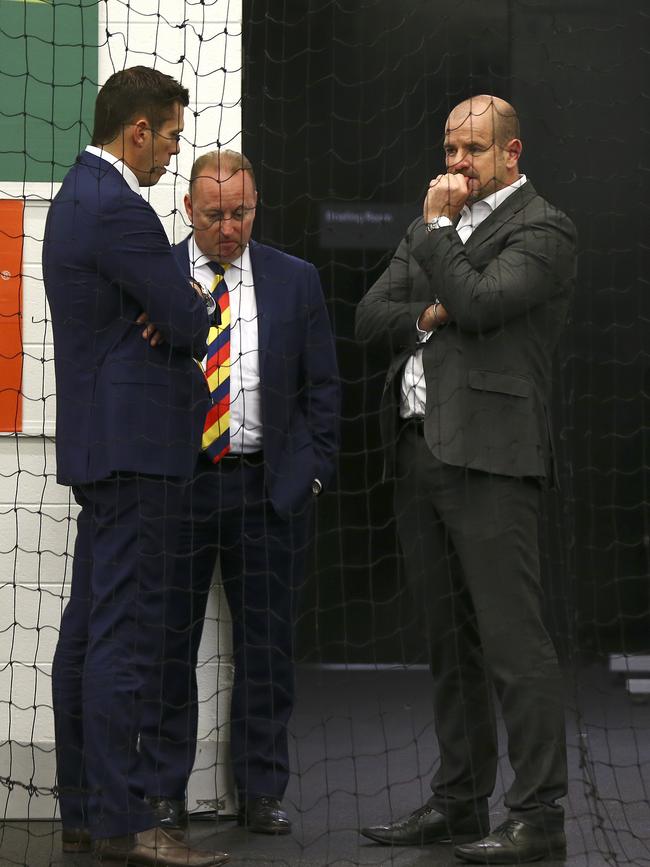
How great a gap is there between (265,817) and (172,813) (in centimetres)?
23

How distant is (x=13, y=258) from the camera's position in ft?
12.7

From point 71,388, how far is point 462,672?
43.8 inches

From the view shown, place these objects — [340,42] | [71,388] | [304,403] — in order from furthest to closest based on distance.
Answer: [340,42] < [304,403] < [71,388]

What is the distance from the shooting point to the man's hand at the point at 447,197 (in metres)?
3.36

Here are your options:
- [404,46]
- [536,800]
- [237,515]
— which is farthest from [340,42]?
[536,800]

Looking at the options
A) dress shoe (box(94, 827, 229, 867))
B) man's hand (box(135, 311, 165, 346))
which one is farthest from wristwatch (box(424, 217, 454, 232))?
dress shoe (box(94, 827, 229, 867))

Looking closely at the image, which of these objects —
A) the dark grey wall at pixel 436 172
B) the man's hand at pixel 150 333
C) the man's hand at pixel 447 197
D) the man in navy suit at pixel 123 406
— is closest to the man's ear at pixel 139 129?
the man in navy suit at pixel 123 406

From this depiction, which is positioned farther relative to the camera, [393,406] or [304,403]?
[304,403]

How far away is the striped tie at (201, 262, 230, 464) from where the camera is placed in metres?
3.69

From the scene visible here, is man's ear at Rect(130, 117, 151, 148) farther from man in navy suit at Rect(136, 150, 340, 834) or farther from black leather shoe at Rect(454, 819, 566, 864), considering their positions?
black leather shoe at Rect(454, 819, 566, 864)

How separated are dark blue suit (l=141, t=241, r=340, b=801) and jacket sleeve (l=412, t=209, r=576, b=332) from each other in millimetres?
519

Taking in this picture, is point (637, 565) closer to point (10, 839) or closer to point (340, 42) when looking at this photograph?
point (340, 42)

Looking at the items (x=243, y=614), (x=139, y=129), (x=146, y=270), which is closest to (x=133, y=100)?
(x=139, y=129)

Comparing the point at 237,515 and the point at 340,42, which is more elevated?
the point at 340,42
